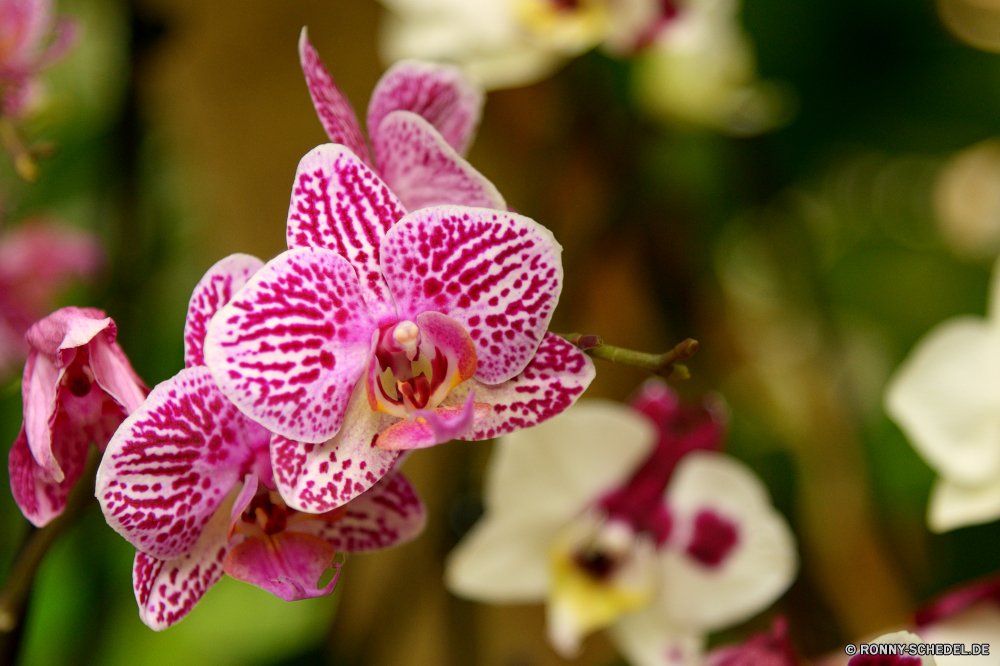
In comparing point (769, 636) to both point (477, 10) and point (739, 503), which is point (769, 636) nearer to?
point (739, 503)

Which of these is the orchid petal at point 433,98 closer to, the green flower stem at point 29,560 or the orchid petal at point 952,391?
the green flower stem at point 29,560

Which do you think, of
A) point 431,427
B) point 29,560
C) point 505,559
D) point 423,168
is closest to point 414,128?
point 423,168

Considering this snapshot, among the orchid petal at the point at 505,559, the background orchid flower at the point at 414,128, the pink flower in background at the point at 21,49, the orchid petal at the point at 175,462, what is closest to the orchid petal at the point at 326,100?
the background orchid flower at the point at 414,128

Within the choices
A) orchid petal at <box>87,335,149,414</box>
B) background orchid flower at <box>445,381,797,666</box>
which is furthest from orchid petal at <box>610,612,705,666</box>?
orchid petal at <box>87,335,149,414</box>

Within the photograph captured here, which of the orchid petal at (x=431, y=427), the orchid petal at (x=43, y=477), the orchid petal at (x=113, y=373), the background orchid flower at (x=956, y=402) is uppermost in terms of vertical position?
the orchid petal at (x=113, y=373)

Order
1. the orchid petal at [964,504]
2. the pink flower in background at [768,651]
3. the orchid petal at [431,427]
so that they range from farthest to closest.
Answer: the orchid petal at [964,504]
the pink flower in background at [768,651]
the orchid petal at [431,427]

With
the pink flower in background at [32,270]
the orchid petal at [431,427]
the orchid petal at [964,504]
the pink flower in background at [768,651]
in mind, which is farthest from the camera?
the pink flower in background at [32,270]

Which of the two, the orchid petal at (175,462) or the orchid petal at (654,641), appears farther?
the orchid petal at (654,641)

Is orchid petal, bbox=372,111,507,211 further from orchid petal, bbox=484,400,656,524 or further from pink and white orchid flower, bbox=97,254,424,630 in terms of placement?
orchid petal, bbox=484,400,656,524
